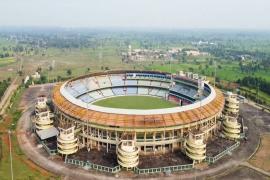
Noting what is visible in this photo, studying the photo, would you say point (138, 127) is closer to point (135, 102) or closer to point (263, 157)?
point (263, 157)

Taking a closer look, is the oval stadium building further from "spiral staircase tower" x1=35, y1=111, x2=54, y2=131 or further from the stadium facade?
"spiral staircase tower" x1=35, y1=111, x2=54, y2=131

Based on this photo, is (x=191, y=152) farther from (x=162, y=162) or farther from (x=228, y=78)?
(x=228, y=78)

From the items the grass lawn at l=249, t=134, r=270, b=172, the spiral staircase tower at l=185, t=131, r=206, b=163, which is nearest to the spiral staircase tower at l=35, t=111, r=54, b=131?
the spiral staircase tower at l=185, t=131, r=206, b=163

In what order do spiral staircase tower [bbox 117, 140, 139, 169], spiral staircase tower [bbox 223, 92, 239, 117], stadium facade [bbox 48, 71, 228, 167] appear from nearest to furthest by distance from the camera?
spiral staircase tower [bbox 117, 140, 139, 169], stadium facade [bbox 48, 71, 228, 167], spiral staircase tower [bbox 223, 92, 239, 117]

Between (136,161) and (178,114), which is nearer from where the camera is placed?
(136,161)

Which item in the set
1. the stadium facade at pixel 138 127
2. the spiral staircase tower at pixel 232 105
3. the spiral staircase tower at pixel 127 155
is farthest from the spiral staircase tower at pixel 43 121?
the spiral staircase tower at pixel 232 105

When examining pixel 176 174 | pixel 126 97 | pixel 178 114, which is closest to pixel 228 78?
pixel 126 97

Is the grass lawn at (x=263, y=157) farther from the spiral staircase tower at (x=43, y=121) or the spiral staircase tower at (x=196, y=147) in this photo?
the spiral staircase tower at (x=43, y=121)

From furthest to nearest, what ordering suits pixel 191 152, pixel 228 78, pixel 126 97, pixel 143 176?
pixel 228 78
pixel 126 97
pixel 191 152
pixel 143 176

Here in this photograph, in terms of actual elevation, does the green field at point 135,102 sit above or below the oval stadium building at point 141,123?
below
